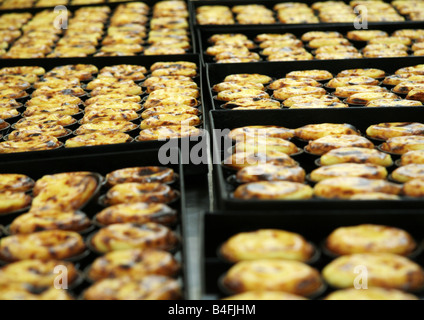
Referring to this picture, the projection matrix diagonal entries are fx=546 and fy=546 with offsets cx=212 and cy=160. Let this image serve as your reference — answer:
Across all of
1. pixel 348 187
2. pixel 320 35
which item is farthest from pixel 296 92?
pixel 320 35

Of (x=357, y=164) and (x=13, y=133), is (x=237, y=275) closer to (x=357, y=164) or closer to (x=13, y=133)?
(x=357, y=164)

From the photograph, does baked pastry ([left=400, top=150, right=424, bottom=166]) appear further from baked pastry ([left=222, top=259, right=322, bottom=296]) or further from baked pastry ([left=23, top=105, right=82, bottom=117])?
baked pastry ([left=23, top=105, right=82, bottom=117])

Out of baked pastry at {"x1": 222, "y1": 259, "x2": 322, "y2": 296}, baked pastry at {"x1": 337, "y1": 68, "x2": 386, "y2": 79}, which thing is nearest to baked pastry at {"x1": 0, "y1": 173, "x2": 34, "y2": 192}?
baked pastry at {"x1": 222, "y1": 259, "x2": 322, "y2": 296}

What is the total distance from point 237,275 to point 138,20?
12.9 ft

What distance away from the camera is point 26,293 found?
1.46m

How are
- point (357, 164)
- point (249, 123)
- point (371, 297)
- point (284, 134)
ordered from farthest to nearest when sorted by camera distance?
point (249, 123) < point (284, 134) < point (357, 164) < point (371, 297)

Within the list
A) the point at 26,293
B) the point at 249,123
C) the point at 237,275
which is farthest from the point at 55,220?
the point at 249,123

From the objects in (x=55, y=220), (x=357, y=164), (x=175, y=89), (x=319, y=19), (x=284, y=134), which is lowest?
(x=55, y=220)

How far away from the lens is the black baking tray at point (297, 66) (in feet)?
11.3

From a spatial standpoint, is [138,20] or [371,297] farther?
[138,20]

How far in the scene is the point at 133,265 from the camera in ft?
5.01

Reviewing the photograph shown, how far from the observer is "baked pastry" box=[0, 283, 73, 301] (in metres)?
1.43

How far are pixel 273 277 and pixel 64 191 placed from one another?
2.94 feet

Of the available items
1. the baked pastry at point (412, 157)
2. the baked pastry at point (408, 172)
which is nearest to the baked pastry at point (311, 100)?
the baked pastry at point (412, 157)
